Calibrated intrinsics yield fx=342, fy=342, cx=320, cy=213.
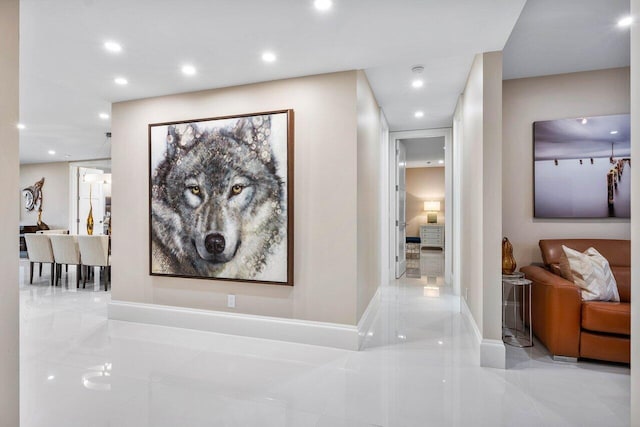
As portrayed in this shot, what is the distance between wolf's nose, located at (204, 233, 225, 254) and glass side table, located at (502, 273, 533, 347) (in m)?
2.64

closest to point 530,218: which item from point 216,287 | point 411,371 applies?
point 411,371

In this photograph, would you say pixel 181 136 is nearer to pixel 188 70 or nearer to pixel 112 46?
pixel 188 70

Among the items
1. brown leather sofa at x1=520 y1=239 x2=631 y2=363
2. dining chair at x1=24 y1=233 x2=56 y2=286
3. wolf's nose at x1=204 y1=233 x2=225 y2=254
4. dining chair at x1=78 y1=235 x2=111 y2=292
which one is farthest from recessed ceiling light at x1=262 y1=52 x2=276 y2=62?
dining chair at x1=24 y1=233 x2=56 y2=286

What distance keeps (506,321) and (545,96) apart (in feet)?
7.80

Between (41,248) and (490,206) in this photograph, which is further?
(41,248)

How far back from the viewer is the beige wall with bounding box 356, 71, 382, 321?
317cm

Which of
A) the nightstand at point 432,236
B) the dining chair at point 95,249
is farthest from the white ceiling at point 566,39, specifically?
the nightstand at point 432,236

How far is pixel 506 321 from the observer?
140 inches

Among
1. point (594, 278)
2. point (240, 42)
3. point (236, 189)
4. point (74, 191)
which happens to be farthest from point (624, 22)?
point (74, 191)

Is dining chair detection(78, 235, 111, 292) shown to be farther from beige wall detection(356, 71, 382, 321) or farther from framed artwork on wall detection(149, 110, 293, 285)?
beige wall detection(356, 71, 382, 321)

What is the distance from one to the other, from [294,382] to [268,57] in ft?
8.24

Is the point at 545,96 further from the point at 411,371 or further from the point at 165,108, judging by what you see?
the point at 165,108

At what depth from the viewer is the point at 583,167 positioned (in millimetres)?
3449

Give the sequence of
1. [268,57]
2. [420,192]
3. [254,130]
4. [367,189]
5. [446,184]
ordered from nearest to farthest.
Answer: [268,57]
[254,130]
[367,189]
[446,184]
[420,192]
